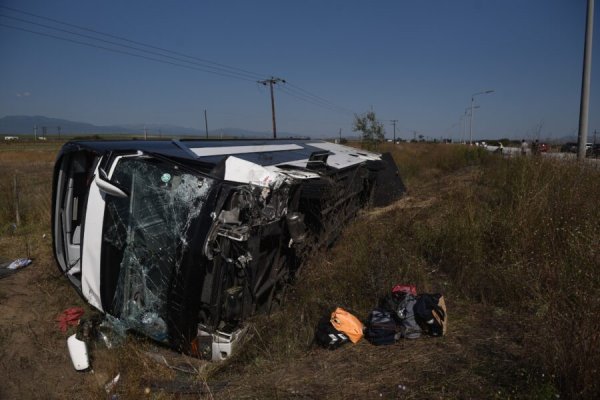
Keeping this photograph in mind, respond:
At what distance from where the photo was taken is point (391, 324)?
10.6 feet

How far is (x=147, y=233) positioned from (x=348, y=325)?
196 cm

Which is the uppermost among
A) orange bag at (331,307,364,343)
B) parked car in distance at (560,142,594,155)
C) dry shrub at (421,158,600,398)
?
parked car in distance at (560,142,594,155)

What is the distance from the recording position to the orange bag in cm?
326

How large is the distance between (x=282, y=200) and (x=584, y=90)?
7.05 metres

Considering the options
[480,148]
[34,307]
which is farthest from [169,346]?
[480,148]

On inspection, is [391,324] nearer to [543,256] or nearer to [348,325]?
[348,325]

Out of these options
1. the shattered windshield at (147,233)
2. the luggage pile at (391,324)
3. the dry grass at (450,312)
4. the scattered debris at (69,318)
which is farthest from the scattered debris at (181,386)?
the scattered debris at (69,318)

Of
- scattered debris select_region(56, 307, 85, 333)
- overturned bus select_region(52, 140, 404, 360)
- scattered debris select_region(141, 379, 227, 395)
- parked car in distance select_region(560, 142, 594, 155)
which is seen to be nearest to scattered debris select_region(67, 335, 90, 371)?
overturned bus select_region(52, 140, 404, 360)

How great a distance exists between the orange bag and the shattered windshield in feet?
4.84

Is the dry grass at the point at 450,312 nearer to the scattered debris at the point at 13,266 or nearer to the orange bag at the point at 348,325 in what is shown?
the orange bag at the point at 348,325

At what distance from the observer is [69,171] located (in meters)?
4.23

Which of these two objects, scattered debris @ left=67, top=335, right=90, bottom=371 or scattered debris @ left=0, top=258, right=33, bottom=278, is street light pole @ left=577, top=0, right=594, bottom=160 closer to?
scattered debris @ left=67, top=335, right=90, bottom=371

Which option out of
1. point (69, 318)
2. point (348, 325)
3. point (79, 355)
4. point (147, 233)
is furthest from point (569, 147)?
point (69, 318)

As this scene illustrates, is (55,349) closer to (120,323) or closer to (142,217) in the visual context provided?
(120,323)
